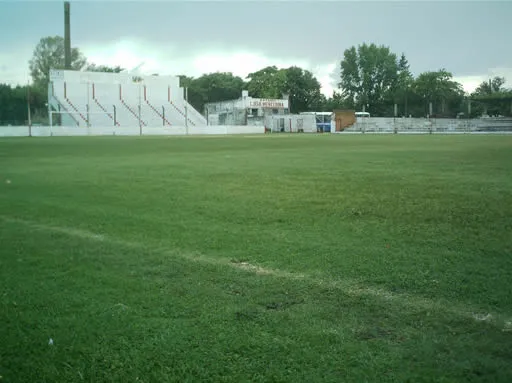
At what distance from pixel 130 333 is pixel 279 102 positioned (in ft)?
249

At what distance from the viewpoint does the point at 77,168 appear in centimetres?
1376

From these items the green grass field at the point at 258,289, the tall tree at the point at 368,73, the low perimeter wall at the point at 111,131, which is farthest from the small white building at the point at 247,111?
the green grass field at the point at 258,289

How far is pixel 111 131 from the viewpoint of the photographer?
171 feet

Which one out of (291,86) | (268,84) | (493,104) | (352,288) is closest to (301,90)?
(291,86)

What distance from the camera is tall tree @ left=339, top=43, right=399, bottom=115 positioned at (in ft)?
344

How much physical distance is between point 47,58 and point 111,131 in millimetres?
50647

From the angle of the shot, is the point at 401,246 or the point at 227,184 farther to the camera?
the point at 227,184

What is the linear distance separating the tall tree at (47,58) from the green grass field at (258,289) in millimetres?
94272

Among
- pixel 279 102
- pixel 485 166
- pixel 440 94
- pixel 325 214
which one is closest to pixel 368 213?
pixel 325 214

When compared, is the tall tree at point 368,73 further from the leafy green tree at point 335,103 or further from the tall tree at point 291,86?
the tall tree at point 291,86

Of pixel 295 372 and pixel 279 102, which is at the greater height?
pixel 279 102

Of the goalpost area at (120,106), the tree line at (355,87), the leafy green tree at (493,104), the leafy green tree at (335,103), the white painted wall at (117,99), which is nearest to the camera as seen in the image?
the goalpost area at (120,106)

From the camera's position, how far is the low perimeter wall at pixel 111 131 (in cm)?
4619

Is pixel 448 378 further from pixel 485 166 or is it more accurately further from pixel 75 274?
pixel 485 166
